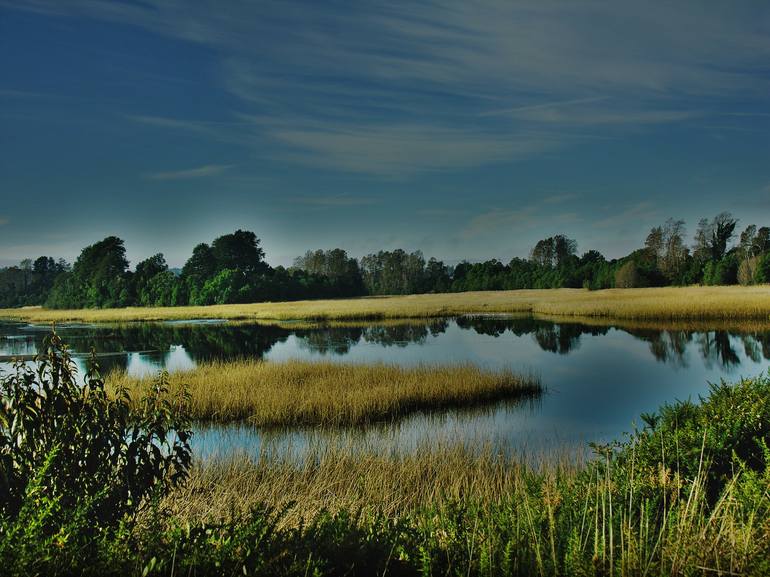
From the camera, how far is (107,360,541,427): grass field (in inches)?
604

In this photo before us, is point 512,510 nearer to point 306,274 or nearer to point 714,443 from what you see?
point 714,443

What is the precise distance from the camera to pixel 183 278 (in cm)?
10319

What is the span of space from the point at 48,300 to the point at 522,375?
106730 mm

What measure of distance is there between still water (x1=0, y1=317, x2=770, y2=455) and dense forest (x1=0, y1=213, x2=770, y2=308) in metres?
39.6

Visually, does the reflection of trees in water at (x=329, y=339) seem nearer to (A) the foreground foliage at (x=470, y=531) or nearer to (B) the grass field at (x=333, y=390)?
(B) the grass field at (x=333, y=390)

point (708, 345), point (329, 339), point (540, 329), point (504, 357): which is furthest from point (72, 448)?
point (540, 329)

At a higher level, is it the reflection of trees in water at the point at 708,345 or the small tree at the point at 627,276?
the small tree at the point at 627,276

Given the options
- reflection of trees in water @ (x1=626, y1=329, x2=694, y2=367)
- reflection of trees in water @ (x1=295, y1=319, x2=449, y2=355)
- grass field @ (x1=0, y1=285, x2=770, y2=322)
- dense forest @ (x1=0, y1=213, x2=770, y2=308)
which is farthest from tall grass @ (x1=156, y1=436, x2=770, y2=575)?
dense forest @ (x1=0, y1=213, x2=770, y2=308)

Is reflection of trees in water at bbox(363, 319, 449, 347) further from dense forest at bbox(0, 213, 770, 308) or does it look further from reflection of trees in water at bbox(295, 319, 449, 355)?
dense forest at bbox(0, 213, 770, 308)

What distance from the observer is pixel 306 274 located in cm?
11081

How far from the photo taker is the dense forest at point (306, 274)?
8806 cm

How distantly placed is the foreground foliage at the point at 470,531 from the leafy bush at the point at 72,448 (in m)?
0.08

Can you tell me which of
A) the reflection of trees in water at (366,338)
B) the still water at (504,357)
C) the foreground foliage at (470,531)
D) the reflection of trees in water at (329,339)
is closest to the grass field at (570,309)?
the still water at (504,357)

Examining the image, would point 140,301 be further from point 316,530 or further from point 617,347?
point 316,530
